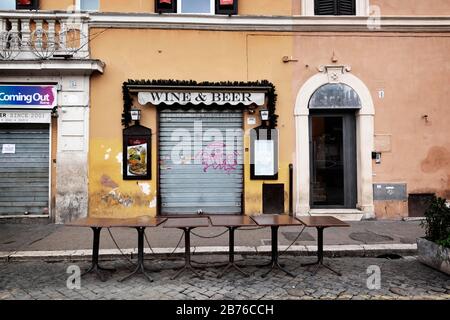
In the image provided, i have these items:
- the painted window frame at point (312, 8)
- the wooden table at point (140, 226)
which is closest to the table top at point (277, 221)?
the wooden table at point (140, 226)

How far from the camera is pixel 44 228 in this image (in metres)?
8.19

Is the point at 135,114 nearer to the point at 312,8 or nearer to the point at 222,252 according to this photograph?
the point at 222,252

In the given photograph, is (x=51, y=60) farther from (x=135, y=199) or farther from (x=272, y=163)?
(x=272, y=163)

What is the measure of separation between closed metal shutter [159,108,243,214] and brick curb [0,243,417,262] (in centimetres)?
297

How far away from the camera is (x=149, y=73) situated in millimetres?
8945

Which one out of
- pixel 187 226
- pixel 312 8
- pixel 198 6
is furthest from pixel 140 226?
pixel 312 8

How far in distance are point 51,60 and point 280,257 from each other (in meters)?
7.24

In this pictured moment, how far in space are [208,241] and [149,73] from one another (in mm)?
4845

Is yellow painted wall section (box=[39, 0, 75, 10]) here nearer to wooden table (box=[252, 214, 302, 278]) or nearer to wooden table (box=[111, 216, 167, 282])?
wooden table (box=[111, 216, 167, 282])

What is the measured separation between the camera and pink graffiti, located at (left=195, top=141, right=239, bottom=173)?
9.16 meters
